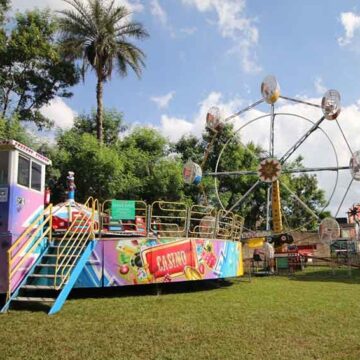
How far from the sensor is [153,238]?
13.3 meters

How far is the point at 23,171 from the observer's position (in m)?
11.5

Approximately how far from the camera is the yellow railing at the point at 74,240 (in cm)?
1098

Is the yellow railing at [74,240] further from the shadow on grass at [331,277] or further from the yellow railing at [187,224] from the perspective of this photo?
the shadow on grass at [331,277]

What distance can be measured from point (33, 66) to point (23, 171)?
57.5 ft

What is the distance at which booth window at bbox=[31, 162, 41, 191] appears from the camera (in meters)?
12.0

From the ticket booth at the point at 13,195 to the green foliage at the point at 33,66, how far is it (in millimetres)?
15515

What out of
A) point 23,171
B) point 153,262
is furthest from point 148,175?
point 23,171

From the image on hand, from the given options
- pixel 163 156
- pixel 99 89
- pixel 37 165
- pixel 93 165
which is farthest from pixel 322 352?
pixel 163 156

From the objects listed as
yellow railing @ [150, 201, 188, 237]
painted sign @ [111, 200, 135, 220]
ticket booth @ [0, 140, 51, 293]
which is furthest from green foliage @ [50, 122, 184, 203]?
ticket booth @ [0, 140, 51, 293]

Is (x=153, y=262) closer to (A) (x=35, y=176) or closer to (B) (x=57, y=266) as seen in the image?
(B) (x=57, y=266)

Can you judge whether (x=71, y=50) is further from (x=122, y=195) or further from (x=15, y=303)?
(x=15, y=303)

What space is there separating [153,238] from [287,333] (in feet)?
19.5

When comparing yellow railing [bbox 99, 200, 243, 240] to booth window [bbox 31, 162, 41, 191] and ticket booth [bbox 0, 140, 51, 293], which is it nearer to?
booth window [bbox 31, 162, 41, 191]

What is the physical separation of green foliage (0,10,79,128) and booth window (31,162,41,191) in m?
14.9
